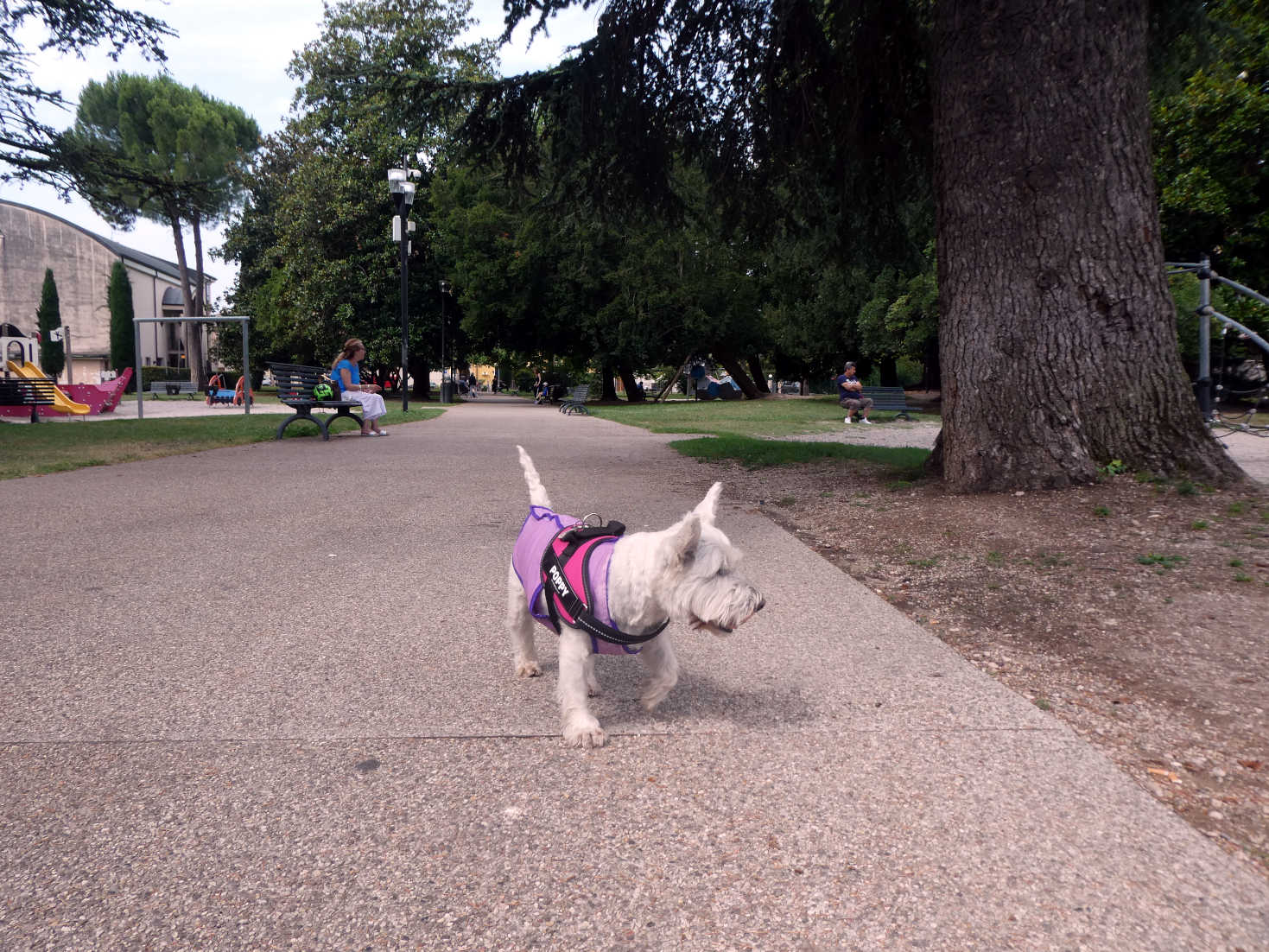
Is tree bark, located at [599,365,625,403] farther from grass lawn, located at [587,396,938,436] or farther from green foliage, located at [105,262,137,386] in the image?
green foliage, located at [105,262,137,386]

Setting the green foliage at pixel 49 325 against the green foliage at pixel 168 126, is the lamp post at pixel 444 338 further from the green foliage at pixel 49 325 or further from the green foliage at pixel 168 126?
the green foliage at pixel 49 325

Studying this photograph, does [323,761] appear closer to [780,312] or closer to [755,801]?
[755,801]

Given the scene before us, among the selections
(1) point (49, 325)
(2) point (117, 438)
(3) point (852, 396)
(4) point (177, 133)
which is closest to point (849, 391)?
(3) point (852, 396)

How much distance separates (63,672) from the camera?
11.3ft

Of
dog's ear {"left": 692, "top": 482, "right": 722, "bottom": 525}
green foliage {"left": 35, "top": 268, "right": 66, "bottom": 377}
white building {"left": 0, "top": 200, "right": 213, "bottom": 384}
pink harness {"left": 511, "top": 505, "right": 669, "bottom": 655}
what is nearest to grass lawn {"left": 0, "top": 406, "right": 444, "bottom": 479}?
pink harness {"left": 511, "top": 505, "right": 669, "bottom": 655}

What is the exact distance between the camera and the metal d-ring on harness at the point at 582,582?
285 centimetres

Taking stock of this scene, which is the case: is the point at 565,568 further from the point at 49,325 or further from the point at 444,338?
the point at 49,325

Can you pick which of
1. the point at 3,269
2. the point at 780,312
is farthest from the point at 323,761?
the point at 3,269

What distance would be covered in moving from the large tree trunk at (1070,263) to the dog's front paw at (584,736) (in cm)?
493

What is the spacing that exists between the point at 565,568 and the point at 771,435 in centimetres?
1440

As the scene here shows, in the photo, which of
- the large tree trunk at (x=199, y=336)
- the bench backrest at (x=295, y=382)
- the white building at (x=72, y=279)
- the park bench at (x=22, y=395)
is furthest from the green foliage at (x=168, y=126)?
the bench backrest at (x=295, y=382)

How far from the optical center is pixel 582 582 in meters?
2.89

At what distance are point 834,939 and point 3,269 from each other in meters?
73.0

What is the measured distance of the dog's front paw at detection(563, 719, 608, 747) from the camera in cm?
285
